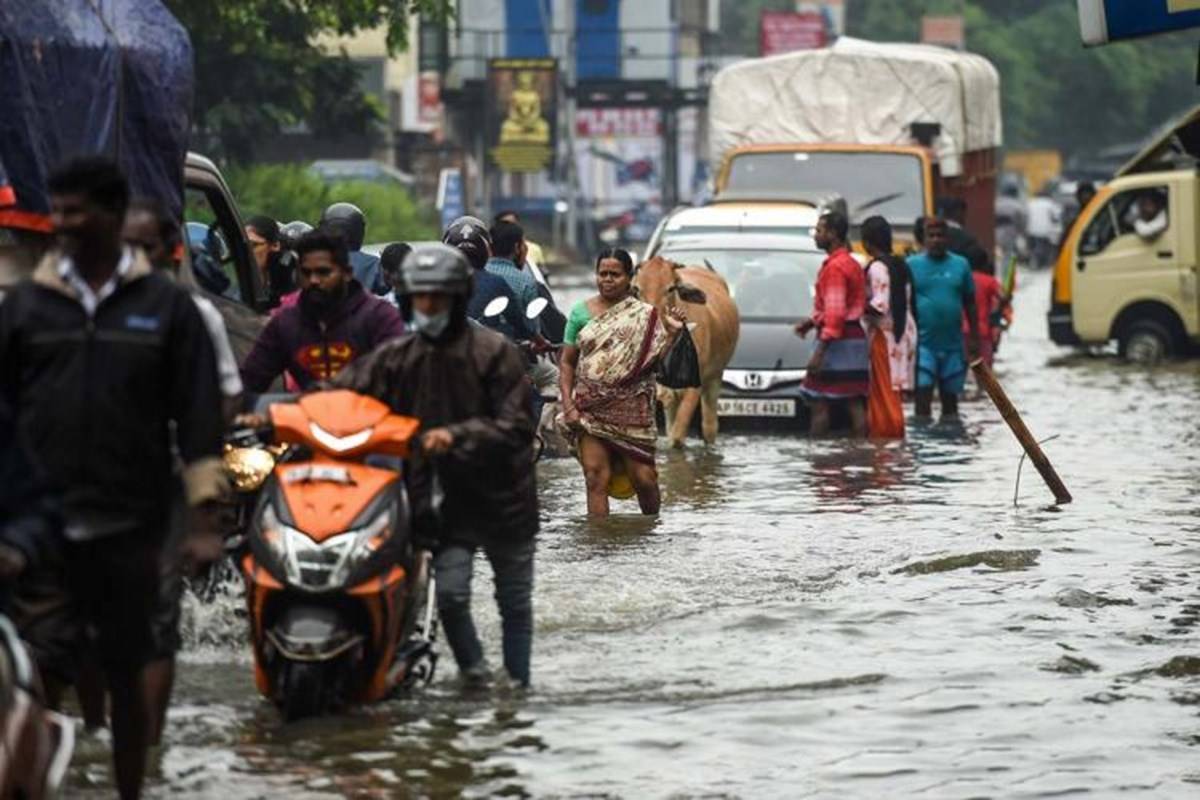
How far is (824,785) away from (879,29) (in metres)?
98.7

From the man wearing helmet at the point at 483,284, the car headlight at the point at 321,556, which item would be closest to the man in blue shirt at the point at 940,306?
the man wearing helmet at the point at 483,284

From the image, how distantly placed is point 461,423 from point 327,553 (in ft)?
2.19

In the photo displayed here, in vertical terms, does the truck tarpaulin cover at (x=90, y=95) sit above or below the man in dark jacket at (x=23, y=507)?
above

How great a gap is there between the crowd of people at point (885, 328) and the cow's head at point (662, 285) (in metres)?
1.32

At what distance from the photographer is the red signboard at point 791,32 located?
86.1 metres

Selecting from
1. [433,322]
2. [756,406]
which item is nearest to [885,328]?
[756,406]

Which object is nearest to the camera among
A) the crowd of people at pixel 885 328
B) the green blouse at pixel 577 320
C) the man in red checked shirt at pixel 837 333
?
the green blouse at pixel 577 320

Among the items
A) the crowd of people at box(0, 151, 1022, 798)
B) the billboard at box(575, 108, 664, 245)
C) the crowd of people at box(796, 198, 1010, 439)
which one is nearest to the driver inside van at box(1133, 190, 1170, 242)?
the crowd of people at box(796, 198, 1010, 439)

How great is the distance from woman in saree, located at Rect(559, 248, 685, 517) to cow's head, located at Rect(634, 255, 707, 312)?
355 cm

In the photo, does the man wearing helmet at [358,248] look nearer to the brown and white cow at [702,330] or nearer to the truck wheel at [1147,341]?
the brown and white cow at [702,330]

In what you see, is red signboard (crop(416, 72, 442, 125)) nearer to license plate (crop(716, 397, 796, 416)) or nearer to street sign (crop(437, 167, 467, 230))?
street sign (crop(437, 167, 467, 230))

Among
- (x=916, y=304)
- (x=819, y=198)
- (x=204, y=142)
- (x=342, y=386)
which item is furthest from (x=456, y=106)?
(x=342, y=386)

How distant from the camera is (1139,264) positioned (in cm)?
3069

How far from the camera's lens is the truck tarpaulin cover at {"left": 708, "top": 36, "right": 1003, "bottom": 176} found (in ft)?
109
